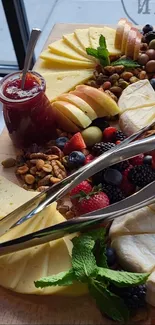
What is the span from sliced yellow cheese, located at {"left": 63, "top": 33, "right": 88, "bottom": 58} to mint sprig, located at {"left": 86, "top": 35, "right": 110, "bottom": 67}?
5 centimetres

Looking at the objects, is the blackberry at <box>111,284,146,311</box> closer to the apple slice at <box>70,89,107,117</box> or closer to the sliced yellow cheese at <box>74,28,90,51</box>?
the apple slice at <box>70,89,107,117</box>

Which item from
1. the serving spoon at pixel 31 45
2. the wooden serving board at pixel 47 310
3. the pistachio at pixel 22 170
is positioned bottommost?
the wooden serving board at pixel 47 310

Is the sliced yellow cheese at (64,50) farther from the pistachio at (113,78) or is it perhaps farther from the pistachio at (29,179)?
the pistachio at (29,179)

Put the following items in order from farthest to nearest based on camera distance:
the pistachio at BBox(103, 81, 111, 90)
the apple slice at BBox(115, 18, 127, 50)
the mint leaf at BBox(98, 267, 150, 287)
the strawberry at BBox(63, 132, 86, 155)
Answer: the apple slice at BBox(115, 18, 127, 50), the pistachio at BBox(103, 81, 111, 90), the strawberry at BBox(63, 132, 86, 155), the mint leaf at BBox(98, 267, 150, 287)

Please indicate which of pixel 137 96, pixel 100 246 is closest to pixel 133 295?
pixel 100 246

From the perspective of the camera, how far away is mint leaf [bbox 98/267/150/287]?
3.78 ft

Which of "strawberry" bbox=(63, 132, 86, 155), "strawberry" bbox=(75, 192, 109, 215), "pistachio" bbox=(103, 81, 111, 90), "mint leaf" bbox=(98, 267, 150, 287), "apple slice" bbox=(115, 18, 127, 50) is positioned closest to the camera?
"mint leaf" bbox=(98, 267, 150, 287)

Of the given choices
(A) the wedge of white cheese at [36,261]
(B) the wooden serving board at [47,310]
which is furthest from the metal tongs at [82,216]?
(B) the wooden serving board at [47,310]

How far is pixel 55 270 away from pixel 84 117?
0.55 meters

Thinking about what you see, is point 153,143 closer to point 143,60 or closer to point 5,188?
point 5,188

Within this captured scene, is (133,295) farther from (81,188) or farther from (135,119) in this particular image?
(135,119)

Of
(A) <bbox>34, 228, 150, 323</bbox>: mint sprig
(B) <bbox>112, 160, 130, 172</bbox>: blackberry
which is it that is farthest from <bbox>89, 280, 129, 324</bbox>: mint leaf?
(B) <bbox>112, 160, 130, 172</bbox>: blackberry

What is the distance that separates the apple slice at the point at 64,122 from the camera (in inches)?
63.3

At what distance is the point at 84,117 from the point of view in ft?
5.23
